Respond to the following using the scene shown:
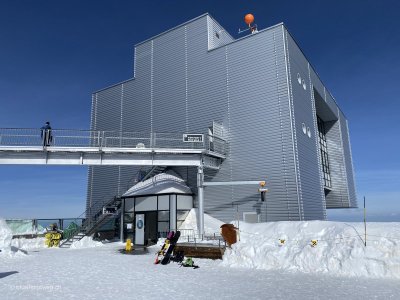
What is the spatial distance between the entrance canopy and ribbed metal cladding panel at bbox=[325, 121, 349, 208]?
80.7 ft

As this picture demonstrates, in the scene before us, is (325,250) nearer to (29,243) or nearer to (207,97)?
(207,97)

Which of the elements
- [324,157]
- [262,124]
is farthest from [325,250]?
[324,157]

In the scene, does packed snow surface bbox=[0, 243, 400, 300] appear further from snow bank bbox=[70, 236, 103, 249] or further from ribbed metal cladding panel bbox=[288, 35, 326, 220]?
ribbed metal cladding panel bbox=[288, 35, 326, 220]

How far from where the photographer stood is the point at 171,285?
37.6 ft

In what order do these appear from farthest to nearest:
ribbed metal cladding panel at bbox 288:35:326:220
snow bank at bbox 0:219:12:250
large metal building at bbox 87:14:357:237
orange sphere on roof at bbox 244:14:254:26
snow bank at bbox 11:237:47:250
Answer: orange sphere on roof at bbox 244:14:254:26, snow bank at bbox 11:237:47:250, ribbed metal cladding panel at bbox 288:35:326:220, large metal building at bbox 87:14:357:237, snow bank at bbox 0:219:12:250

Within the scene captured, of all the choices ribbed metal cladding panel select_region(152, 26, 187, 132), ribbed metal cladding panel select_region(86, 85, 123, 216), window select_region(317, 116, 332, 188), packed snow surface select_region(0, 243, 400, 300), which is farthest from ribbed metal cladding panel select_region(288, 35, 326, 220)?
ribbed metal cladding panel select_region(86, 85, 123, 216)

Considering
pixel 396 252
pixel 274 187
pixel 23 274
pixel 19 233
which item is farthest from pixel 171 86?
pixel 396 252

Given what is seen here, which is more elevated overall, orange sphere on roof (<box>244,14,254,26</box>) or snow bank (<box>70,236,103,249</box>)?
orange sphere on roof (<box>244,14,254,26</box>)

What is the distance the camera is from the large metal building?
25250mm

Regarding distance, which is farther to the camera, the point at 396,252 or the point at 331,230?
the point at 331,230

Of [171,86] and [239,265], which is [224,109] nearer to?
[171,86]

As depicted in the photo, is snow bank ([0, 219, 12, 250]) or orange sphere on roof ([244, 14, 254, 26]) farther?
orange sphere on roof ([244, 14, 254, 26])

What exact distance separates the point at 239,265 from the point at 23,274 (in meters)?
10.2

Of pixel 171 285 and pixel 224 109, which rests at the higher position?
pixel 224 109
